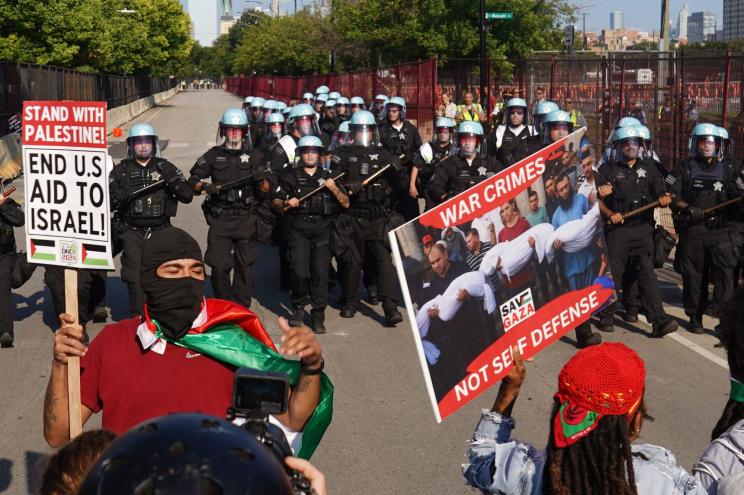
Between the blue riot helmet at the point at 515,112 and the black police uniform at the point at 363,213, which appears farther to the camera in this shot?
the blue riot helmet at the point at 515,112

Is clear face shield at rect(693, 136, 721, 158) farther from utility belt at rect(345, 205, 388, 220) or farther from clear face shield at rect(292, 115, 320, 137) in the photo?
clear face shield at rect(292, 115, 320, 137)

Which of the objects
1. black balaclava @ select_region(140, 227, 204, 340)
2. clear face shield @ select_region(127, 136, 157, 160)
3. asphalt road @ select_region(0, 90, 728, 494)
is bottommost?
asphalt road @ select_region(0, 90, 728, 494)

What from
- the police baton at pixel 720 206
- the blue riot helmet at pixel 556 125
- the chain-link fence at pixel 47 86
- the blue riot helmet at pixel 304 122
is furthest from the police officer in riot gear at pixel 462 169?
the chain-link fence at pixel 47 86

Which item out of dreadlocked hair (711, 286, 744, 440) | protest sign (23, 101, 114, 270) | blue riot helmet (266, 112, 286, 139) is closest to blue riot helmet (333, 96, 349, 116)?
blue riot helmet (266, 112, 286, 139)

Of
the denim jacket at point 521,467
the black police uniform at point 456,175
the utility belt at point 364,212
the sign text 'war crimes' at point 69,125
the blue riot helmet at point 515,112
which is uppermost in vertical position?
the sign text 'war crimes' at point 69,125

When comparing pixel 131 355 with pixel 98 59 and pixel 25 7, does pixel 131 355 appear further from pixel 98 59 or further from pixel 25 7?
pixel 98 59

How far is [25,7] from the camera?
39312 millimetres

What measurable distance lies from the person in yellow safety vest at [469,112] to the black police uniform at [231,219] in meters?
11.7

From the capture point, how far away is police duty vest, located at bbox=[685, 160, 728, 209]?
10.7 meters

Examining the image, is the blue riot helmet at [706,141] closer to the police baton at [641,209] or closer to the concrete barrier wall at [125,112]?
the police baton at [641,209]

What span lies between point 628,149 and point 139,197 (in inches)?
183

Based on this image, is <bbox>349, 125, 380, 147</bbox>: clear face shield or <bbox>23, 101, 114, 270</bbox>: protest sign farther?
<bbox>349, 125, 380, 147</bbox>: clear face shield

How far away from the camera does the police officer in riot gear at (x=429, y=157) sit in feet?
42.9

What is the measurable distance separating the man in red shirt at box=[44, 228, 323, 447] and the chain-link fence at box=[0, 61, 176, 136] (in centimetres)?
2364
